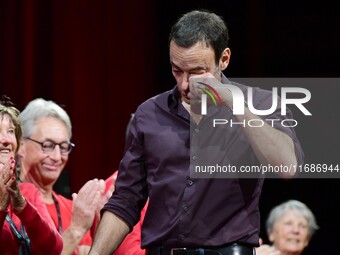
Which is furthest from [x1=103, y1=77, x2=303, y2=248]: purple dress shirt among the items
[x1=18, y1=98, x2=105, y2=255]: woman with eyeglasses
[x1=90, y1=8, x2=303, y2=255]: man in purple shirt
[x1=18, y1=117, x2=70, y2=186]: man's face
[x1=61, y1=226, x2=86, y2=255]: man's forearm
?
[x1=18, y1=117, x2=70, y2=186]: man's face

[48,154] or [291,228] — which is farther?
[291,228]

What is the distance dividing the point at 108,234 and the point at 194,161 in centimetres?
32

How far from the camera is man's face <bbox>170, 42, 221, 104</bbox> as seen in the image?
7.68 feet

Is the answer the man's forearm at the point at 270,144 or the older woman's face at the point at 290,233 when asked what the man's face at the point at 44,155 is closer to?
the older woman's face at the point at 290,233

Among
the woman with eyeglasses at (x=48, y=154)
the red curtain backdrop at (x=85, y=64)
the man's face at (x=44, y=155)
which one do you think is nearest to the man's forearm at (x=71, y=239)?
the woman with eyeglasses at (x=48, y=154)

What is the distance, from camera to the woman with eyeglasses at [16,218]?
2.57 metres

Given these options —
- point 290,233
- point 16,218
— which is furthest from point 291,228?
point 16,218

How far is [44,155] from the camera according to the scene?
3598 millimetres

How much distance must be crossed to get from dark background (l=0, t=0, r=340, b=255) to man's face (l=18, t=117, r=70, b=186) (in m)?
1.04

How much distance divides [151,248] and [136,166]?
9.5 inches

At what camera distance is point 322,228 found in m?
5.09

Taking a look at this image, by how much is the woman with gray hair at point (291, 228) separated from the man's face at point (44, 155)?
1216 mm

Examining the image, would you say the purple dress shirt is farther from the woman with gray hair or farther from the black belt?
the woman with gray hair

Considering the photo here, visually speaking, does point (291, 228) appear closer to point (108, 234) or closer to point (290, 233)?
point (290, 233)
